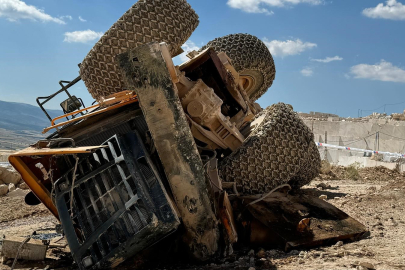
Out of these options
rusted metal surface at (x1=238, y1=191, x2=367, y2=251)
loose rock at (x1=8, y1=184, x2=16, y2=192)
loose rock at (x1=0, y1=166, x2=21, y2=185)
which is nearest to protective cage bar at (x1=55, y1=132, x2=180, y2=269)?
rusted metal surface at (x1=238, y1=191, x2=367, y2=251)

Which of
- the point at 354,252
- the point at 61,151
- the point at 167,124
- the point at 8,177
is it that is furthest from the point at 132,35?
the point at 8,177

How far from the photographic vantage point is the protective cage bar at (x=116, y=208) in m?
2.68

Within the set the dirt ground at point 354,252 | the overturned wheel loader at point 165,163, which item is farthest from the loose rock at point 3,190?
the overturned wheel loader at point 165,163

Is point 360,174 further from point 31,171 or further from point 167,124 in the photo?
→ point 31,171

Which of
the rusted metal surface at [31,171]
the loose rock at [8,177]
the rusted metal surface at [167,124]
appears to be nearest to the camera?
the rusted metal surface at [167,124]

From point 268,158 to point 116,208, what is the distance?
2.12 m

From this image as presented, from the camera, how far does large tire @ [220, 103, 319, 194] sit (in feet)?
14.2

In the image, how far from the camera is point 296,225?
356 centimetres

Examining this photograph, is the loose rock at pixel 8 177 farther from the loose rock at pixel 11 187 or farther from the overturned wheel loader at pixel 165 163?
the overturned wheel loader at pixel 165 163

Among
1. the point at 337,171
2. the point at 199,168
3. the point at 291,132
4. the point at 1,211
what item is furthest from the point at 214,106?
the point at 337,171

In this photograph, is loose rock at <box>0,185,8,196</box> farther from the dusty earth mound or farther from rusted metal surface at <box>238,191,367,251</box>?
the dusty earth mound

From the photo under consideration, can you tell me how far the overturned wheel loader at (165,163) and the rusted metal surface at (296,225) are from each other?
0.04 ft

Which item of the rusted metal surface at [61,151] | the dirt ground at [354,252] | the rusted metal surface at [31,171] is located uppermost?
the rusted metal surface at [61,151]

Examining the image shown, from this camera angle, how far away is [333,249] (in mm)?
3203
